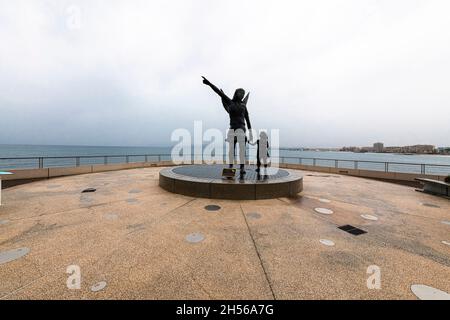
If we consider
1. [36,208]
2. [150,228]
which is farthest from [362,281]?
[36,208]

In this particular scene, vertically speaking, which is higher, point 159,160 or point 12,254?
point 159,160

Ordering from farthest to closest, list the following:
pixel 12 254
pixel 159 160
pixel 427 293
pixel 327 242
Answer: pixel 159 160, pixel 327 242, pixel 12 254, pixel 427 293

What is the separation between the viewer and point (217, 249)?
11.2ft

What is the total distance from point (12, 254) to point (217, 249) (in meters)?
3.56

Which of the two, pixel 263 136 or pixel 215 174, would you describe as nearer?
pixel 215 174

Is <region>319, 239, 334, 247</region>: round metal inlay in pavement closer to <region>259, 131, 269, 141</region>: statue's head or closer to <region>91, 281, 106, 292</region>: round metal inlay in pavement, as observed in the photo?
<region>91, 281, 106, 292</region>: round metal inlay in pavement

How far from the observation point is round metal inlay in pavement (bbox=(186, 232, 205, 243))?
148 inches

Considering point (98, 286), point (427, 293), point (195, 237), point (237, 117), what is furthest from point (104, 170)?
point (427, 293)

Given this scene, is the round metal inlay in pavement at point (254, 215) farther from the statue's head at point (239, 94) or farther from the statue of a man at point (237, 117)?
the statue's head at point (239, 94)

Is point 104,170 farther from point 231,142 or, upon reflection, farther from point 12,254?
point 12,254

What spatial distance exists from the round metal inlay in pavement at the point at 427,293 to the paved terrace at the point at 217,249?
9 centimetres

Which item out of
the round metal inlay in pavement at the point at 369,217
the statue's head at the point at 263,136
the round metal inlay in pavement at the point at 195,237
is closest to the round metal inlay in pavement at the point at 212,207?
the round metal inlay in pavement at the point at 195,237

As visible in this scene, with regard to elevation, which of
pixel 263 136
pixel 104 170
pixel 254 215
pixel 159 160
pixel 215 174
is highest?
pixel 263 136

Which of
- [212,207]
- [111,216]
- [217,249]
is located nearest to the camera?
[217,249]
